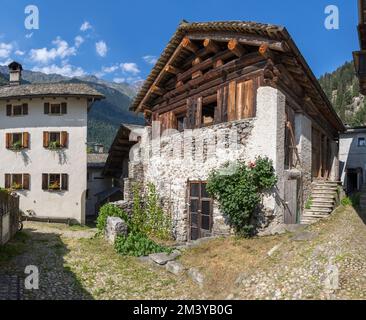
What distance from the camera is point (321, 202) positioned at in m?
13.6

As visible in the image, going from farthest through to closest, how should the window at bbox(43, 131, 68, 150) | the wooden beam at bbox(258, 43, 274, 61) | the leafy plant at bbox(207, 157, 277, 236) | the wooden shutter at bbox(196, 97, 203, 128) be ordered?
the window at bbox(43, 131, 68, 150) < the wooden shutter at bbox(196, 97, 203, 128) < the leafy plant at bbox(207, 157, 277, 236) < the wooden beam at bbox(258, 43, 274, 61)

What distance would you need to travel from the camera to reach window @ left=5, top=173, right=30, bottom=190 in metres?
22.0

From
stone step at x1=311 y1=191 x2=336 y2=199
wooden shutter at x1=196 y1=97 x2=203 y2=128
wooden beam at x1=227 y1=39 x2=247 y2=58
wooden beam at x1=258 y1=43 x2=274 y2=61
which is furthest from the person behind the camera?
stone step at x1=311 y1=191 x2=336 y2=199

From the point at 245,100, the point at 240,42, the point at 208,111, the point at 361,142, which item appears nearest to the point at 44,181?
the point at 208,111

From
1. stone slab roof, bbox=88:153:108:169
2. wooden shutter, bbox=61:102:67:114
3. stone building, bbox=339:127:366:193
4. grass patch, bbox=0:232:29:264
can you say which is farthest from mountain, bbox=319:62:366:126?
grass patch, bbox=0:232:29:264

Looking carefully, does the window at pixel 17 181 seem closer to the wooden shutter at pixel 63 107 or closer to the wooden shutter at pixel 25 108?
the wooden shutter at pixel 25 108

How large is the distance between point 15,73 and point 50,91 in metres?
6.48

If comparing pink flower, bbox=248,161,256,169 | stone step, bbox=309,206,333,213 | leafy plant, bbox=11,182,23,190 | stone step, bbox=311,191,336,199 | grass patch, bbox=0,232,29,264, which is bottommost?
grass patch, bbox=0,232,29,264

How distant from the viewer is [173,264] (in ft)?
31.9

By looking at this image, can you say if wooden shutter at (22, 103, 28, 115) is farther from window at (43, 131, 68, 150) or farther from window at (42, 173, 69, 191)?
window at (42, 173, 69, 191)

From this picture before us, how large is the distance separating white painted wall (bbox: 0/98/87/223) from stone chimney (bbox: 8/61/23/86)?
15.0 ft

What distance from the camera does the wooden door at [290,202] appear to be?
11.1 meters
